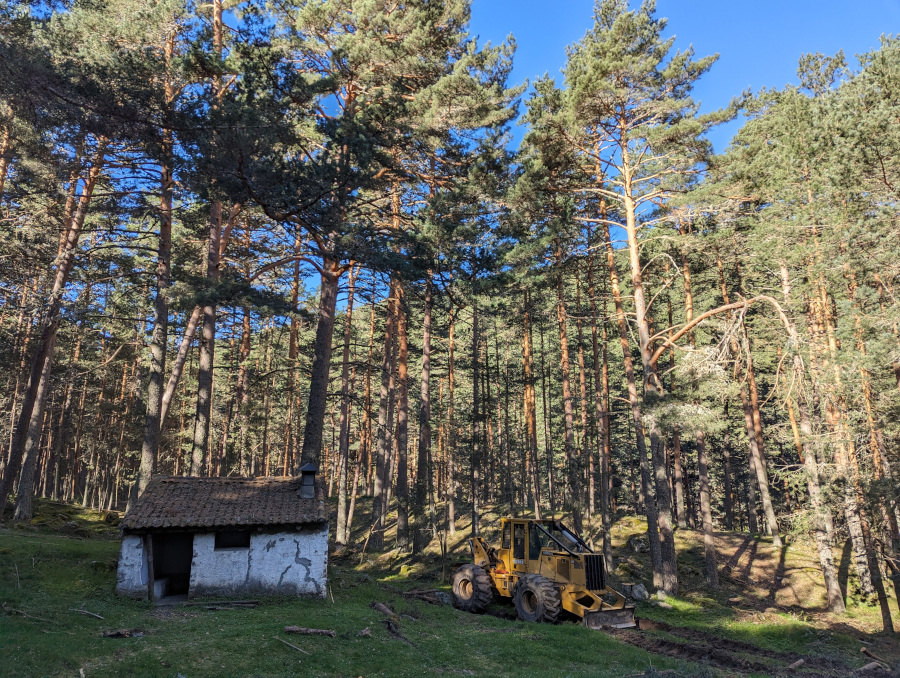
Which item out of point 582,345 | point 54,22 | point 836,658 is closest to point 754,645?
point 836,658

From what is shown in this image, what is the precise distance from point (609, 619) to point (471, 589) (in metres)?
4.21

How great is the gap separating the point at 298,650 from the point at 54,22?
19697 mm

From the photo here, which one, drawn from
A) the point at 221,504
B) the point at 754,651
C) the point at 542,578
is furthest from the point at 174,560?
the point at 754,651

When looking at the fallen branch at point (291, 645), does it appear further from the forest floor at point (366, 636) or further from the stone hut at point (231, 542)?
the stone hut at point (231, 542)

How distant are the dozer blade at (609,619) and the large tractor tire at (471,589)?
129 inches

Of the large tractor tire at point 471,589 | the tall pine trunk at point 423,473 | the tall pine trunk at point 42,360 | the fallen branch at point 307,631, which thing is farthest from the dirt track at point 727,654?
the tall pine trunk at point 42,360

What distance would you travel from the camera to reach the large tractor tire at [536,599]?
13.0 metres

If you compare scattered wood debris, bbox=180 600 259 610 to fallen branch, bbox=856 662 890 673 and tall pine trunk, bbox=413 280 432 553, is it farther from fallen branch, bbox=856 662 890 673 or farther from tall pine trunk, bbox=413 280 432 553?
→ fallen branch, bbox=856 662 890 673

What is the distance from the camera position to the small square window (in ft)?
45.7

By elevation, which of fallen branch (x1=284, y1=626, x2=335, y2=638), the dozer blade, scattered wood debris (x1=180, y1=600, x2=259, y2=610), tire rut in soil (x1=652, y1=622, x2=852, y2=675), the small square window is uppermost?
the small square window

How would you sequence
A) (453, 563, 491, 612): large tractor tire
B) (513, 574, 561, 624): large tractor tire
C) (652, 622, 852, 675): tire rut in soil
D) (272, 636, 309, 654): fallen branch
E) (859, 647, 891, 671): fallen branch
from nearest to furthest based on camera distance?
(272, 636, 309, 654): fallen branch, (652, 622, 852, 675): tire rut in soil, (859, 647, 891, 671): fallen branch, (513, 574, 561, 624): large tractor tire, (453, 563, 491, 612): large tractor tire

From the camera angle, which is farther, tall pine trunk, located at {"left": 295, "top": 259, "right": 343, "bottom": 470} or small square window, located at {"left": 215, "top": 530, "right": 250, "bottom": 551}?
tall pine trunk, located at {"left": 295, "top": 259, "right": 343, "bottom": 470}

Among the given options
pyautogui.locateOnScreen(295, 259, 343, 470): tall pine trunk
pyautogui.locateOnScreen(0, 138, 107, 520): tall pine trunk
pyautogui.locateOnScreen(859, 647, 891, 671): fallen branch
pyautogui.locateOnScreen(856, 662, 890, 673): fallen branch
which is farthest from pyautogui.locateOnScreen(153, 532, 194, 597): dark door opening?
pyautogui.locateOnScreen(859, 647, 891, 671): fallen branch

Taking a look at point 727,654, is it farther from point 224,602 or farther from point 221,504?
point 221,504
